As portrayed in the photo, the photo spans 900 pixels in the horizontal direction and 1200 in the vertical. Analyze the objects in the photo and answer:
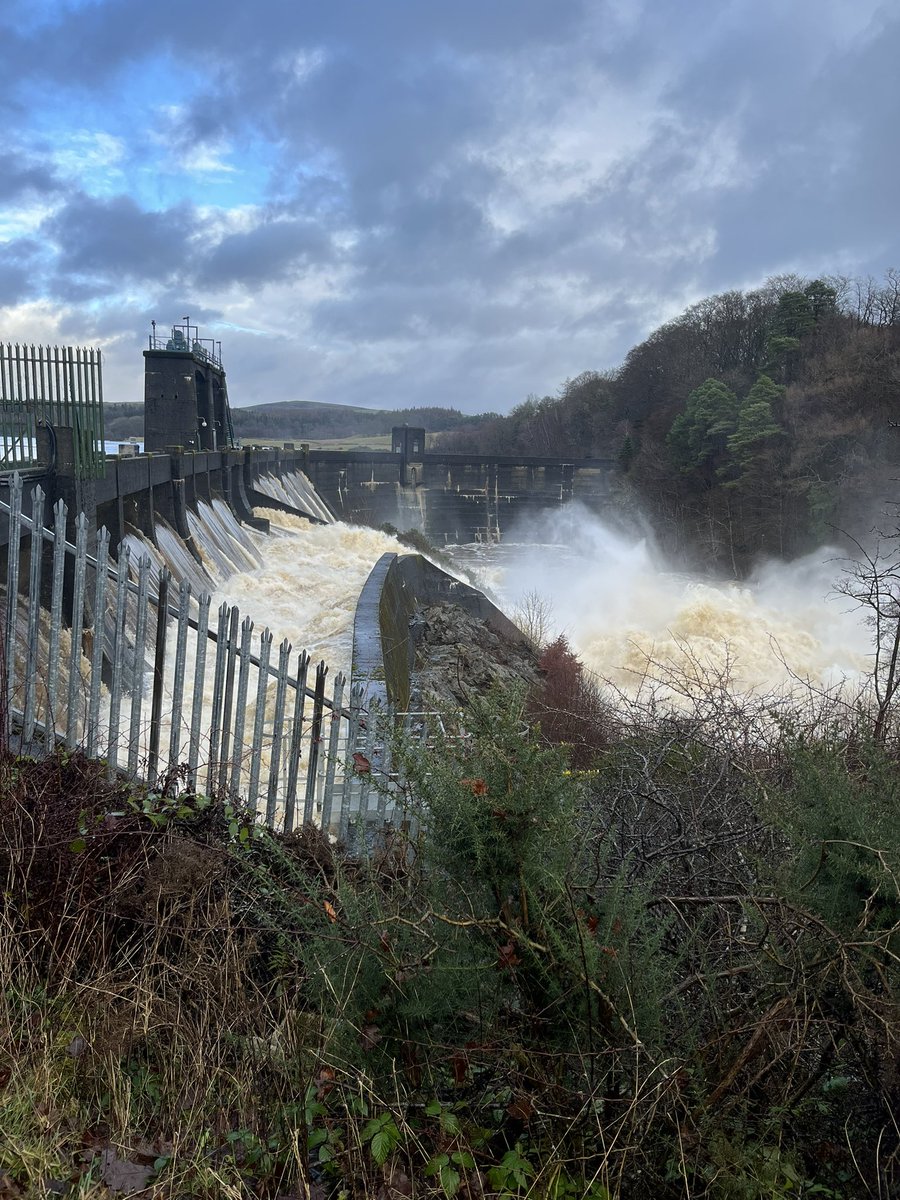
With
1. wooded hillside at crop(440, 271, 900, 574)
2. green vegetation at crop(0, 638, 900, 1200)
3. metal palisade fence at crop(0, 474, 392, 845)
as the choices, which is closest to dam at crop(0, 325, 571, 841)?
metal palisade fence at crop(0, 474, 392, 845)

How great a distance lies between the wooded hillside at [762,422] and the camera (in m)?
41.6

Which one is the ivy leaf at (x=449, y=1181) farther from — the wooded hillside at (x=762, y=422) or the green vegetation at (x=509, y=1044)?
the wooded hillside at (x=762, y=422)

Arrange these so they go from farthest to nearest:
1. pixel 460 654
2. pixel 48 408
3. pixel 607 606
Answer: pixel 607 606 → pixel 460 654 → pixel 48 408

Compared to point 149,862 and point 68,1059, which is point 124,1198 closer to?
point 68,1059

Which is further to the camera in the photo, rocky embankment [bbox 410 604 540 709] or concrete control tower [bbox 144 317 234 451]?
concrete control tower [bbox 144 317 234 451]

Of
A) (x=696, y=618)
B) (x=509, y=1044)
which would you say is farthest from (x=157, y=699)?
(x=696, y=618)

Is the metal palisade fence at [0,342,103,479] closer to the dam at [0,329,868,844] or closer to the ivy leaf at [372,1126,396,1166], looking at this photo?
the dam at [0,329,868,844]

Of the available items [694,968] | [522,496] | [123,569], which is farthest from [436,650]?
[522,496]

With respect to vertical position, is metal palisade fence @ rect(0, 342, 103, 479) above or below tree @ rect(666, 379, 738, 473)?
below

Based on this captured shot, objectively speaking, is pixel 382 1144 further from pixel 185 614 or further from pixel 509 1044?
pixel 185 614

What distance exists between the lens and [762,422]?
46719 mm

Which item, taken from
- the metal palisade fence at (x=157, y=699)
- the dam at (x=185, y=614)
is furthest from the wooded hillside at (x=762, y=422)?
the metal palisade fence at (x=157, y=699)

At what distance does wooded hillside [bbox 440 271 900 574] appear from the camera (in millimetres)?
41562

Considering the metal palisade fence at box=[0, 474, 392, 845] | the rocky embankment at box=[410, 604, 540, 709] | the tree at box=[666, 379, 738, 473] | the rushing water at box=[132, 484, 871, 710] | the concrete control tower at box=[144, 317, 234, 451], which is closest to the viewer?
the metal palisade fence at box=[0, 474, 392, 845]
